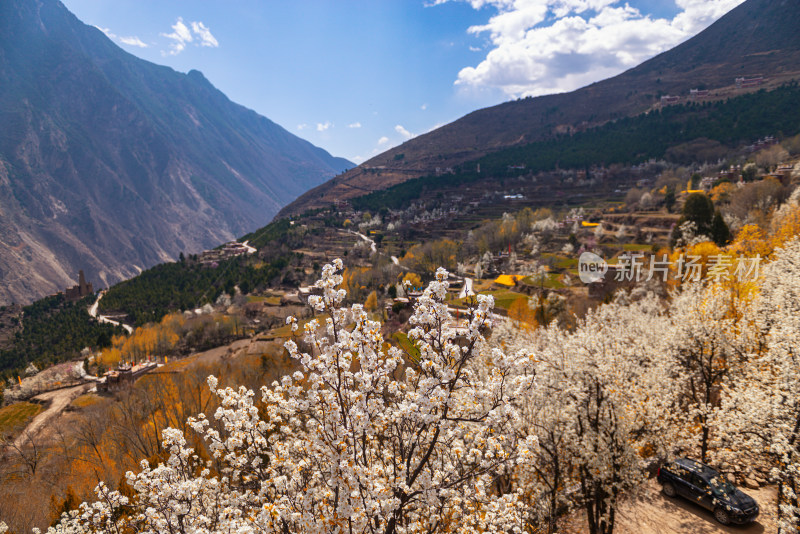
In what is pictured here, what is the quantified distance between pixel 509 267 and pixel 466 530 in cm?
7125

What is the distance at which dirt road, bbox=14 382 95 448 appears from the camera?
119ft

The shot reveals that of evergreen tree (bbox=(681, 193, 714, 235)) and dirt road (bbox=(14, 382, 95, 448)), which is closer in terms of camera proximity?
dirt road (bbox=(14, 382, 95, 448))

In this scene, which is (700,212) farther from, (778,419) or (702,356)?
(778,419)

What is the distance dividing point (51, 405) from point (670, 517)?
59.4 m

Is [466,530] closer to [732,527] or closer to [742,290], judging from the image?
[732,527]

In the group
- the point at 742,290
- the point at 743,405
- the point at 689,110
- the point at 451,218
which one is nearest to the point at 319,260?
the point at 451,218

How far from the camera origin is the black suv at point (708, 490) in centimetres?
1352

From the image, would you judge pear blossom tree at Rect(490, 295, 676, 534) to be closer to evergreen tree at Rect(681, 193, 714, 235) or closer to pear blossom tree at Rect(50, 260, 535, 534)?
pear blossom tree at Rect(50, 260, 535, 534)

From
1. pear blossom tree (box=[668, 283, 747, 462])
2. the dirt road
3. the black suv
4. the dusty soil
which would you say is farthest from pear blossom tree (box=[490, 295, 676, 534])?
the dirt road

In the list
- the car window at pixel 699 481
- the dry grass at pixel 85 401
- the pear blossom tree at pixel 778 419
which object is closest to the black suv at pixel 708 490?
the car window at pixel 699 481

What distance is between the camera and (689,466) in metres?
15.1

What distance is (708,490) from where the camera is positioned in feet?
46.5

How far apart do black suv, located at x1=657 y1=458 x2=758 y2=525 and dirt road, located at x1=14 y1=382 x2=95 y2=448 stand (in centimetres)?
4733

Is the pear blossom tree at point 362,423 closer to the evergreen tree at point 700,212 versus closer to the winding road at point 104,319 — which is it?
the evergreen tree at point 700,212
